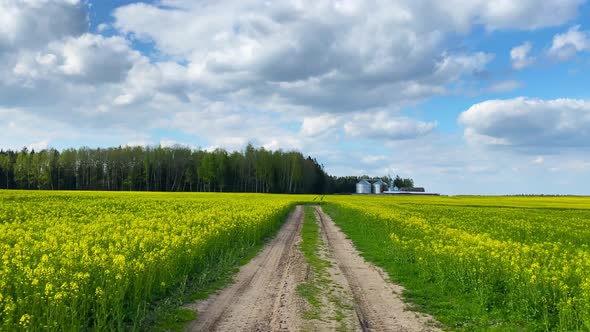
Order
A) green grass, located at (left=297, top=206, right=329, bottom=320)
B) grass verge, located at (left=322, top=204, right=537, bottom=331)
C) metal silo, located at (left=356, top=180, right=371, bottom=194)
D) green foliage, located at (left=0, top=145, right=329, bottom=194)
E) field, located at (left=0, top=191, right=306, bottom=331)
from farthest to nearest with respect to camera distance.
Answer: metal silo, located at (left=356, top=180, right=371, bottom=194), green foliage, located at (left=0, top=145, right=329, bottom=194), green grass, located at (left=297, top=206, right=329, bottom=320), grass verge, located at (left=322, top=204, right=537, bottom=331), field, located at (left=0, top=191, right=306, bottom=331)

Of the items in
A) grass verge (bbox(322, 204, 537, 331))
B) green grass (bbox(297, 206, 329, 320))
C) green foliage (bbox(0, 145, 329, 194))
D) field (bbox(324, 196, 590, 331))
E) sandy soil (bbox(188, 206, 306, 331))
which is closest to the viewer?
sandy soil (bbox(188, 206, 306, 331))

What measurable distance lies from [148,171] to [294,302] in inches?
4311

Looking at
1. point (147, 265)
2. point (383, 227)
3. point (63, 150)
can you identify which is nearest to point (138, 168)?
point (63, 150)

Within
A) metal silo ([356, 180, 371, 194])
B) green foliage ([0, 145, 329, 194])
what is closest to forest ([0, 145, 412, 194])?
green foliage ([0, 145, 329, 194])

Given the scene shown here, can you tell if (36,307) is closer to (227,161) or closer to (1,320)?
(1,320)

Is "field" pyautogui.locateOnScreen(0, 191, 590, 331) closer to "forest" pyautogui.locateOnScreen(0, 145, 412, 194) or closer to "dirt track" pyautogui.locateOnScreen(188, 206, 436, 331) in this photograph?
"dirt track" pyautogui.locateOnScreen(188, 206, 436, 331)

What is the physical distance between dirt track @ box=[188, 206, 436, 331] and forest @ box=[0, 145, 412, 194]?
9844 cm

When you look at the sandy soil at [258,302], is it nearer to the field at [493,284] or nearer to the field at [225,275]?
the field at [225,275]

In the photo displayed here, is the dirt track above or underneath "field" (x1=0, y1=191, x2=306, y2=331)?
underneath

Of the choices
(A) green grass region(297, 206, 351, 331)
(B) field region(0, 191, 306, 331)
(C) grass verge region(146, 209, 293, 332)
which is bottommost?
(A) green grass region(297, 206, 351, 331)

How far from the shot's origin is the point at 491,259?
11.6 metres

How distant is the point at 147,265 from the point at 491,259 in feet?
28.5

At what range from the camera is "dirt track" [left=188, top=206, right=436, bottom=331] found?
26.8 feet

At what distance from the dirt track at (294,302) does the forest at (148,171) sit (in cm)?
9844
